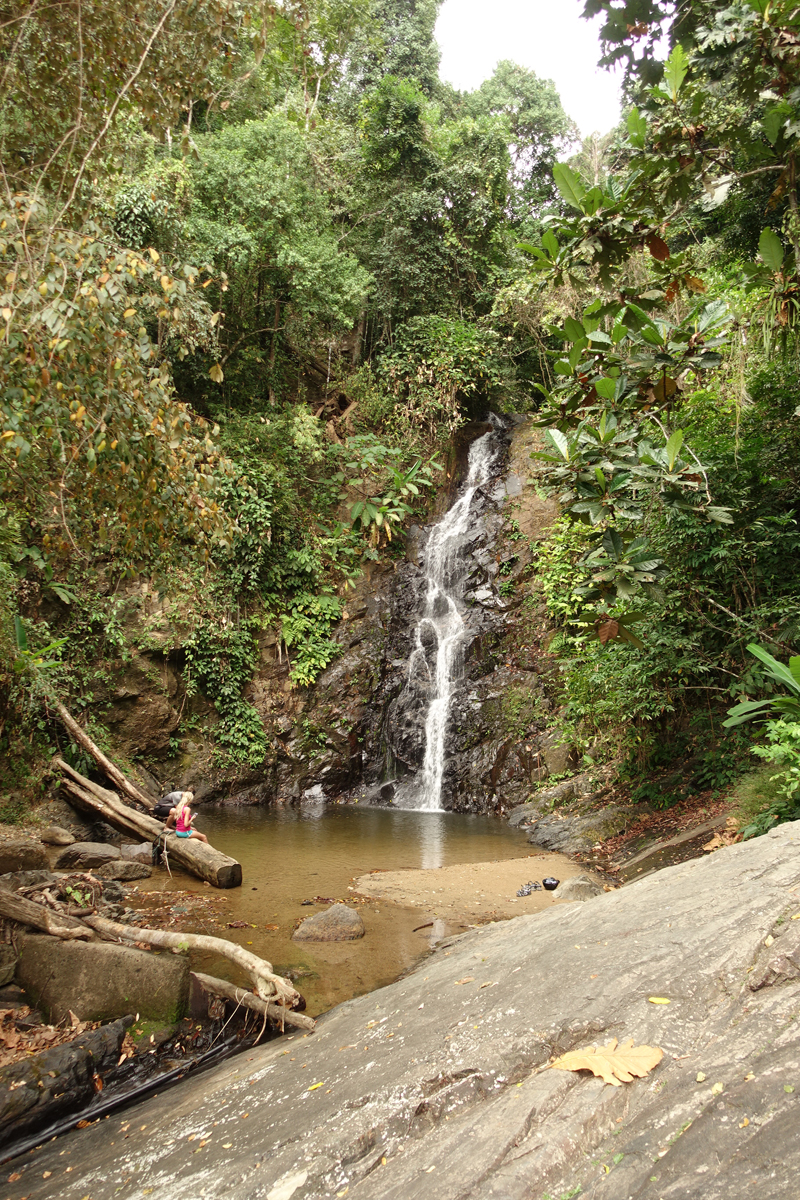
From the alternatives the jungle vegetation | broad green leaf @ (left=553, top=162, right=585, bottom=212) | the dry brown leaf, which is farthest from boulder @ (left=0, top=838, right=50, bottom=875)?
broad green leaf @ (left=553, top=162, right=585, bottom=212)

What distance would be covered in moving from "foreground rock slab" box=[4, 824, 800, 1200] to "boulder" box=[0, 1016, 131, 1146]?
23 cm

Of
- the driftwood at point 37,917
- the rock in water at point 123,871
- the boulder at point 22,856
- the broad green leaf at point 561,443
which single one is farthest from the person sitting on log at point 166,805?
the broad green leaf at point 561,443

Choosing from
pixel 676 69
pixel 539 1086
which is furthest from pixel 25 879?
pixel 676 69

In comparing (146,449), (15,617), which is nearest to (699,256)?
(146,449)

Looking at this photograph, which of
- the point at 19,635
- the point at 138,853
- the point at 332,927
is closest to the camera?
the point at 332,927

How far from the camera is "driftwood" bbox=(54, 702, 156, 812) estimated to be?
9.41m

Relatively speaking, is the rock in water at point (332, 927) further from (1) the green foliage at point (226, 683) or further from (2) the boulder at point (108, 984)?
(1) the green foliage at point (226, 683)

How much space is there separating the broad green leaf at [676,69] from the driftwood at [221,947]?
567 centimetres

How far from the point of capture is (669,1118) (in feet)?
6.12

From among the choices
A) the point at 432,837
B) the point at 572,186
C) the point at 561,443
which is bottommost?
the point at 432,837

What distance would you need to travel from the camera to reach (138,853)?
7.65 meters

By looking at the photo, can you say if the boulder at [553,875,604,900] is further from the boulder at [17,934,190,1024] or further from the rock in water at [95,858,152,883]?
the rock in water at [95,858,152,883]

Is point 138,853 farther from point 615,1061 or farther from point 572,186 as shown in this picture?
point 572,186

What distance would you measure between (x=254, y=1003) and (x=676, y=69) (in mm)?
5855
